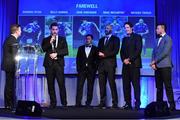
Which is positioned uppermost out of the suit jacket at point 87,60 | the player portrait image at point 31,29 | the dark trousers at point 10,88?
the player portrait image at point 31,29

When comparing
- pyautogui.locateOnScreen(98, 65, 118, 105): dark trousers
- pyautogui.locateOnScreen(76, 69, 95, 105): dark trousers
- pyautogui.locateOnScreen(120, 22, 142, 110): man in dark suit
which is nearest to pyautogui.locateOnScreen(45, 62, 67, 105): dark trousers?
pyautogui.locateOnScreen(76, 69, 95, 105): dark trousers

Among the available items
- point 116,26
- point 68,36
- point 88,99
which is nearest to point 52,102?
point 88,99

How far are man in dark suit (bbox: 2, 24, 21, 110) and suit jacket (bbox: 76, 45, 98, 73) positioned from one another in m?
1.32

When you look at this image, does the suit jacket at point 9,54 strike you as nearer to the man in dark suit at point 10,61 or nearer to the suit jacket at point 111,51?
the man in dark suit at point 10,61

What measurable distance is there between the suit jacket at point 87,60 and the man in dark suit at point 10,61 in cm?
132

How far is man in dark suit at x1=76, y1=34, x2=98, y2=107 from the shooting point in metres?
7.35

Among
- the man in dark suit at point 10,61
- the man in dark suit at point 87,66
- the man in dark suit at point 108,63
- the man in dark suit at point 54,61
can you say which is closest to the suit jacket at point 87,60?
the man in dark suit at point 87,66

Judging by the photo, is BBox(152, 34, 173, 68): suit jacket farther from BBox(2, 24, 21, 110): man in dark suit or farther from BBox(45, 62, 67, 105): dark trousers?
BBox(2, 24, 21, 110): man in dark suit

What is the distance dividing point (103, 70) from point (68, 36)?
1.34 metres

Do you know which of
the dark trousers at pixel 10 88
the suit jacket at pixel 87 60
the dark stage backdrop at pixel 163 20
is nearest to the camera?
A: the dark trousers at pixel 10 88

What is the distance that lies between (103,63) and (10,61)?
159cm

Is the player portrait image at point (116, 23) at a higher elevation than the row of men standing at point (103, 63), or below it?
higher

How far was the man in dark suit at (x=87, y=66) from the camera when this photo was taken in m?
7.35

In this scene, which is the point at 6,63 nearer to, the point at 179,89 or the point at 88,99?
the point at 88,99
